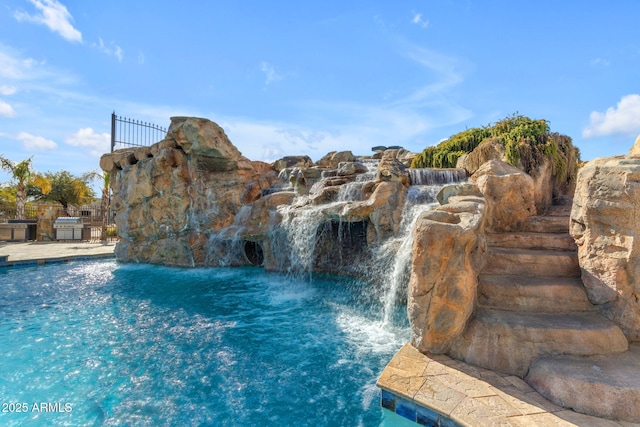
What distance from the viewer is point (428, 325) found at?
375 cm

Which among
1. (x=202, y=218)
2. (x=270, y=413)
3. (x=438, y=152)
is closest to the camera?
(x=270, y=413)

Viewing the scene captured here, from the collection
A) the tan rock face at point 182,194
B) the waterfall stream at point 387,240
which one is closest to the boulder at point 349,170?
the waterfall stream at point 387,240

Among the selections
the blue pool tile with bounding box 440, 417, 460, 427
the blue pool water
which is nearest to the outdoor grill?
the blue pool water

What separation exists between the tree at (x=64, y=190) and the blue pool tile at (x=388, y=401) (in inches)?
1364

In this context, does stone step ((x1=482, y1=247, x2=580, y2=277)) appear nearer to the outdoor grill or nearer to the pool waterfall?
the pool waterfall

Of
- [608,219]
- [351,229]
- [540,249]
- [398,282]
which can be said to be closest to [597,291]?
[608,219]

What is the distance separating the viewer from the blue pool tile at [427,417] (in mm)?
2936

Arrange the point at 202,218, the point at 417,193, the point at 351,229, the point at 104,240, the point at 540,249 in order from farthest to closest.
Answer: the point at 104,240, the point at 202,218, the point at 351,229, the point at 417,193, the point at 540,249

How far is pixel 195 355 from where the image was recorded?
4570mm

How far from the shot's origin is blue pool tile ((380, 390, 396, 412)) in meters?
3.21

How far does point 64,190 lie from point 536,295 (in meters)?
36.3

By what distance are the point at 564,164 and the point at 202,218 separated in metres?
11.8

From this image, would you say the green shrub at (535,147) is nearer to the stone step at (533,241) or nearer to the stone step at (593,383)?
the stone step at (533,241)

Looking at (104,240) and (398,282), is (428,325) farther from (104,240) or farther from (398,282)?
(104,240)
